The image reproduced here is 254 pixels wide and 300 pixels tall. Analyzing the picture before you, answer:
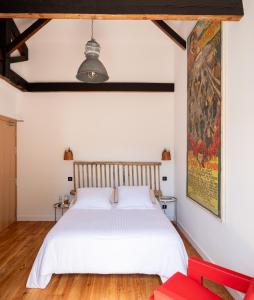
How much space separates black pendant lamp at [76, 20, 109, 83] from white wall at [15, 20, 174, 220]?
5.88ft

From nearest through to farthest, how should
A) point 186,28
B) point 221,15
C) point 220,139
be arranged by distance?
point 221,15
point 220,139
point 186,28

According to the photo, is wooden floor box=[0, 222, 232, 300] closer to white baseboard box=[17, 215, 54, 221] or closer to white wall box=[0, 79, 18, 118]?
white baseboard box=[17, 215, 54, 221]

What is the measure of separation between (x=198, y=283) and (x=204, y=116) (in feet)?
6.57

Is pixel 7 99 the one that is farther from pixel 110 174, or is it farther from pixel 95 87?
pixel 110 174

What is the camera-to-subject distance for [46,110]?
4.67m

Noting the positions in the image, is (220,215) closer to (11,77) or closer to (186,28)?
(186,28)

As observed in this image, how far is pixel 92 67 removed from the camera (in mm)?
2613

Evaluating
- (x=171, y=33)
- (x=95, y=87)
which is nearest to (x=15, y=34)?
(x=95, y=87)

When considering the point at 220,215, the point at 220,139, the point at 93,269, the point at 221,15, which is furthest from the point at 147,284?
the point at 221,15

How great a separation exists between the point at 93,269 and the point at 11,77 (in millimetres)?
3476

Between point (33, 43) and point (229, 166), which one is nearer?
point (229, 166)

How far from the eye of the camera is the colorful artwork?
2568 mm

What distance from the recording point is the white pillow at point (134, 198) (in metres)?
3.71

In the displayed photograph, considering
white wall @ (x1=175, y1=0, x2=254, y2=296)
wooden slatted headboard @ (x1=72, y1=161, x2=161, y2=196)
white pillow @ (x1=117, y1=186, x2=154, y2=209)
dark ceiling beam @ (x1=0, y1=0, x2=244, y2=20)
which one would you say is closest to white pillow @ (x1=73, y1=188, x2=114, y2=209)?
white pillow @ (x1=117, y1=186, x2=154, y2=209)
